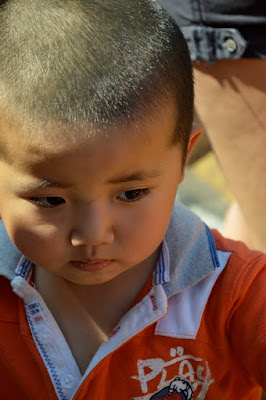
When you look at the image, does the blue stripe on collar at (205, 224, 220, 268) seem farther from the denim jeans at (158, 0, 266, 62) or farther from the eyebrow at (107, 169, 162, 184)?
the denim jeans at (158, 0, 266, 62)

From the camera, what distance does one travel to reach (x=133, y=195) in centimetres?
174

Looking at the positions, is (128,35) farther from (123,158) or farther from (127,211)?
(127,211)

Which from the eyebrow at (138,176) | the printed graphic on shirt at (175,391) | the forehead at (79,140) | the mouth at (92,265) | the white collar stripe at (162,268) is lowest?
the printed graphic on shirt at (175,391)

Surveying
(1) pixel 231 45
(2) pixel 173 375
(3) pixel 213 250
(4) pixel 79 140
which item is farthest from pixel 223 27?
(2) pixel 173 375

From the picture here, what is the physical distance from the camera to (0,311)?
200 centimetres

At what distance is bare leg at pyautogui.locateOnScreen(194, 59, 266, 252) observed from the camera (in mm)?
2375

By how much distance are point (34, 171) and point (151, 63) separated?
0.33 metres

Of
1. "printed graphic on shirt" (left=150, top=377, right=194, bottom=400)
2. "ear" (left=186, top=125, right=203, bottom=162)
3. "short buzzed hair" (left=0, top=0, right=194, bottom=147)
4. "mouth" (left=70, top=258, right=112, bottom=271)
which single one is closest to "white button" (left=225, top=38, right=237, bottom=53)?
"ear" (left=186, top=125, right=203, bottom=162)

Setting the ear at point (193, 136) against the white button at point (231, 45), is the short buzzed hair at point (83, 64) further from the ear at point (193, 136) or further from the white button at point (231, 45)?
the white button at point (231, 45)

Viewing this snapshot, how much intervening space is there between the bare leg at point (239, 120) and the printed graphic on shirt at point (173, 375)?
30.5 inches

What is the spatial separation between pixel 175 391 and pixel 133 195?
527 millimetres

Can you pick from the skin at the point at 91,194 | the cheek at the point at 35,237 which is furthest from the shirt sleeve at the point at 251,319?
the cheek at the point at 35,237

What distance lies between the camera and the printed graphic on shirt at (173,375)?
6.33 ft

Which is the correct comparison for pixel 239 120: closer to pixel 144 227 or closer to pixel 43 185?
pixel 144 227
